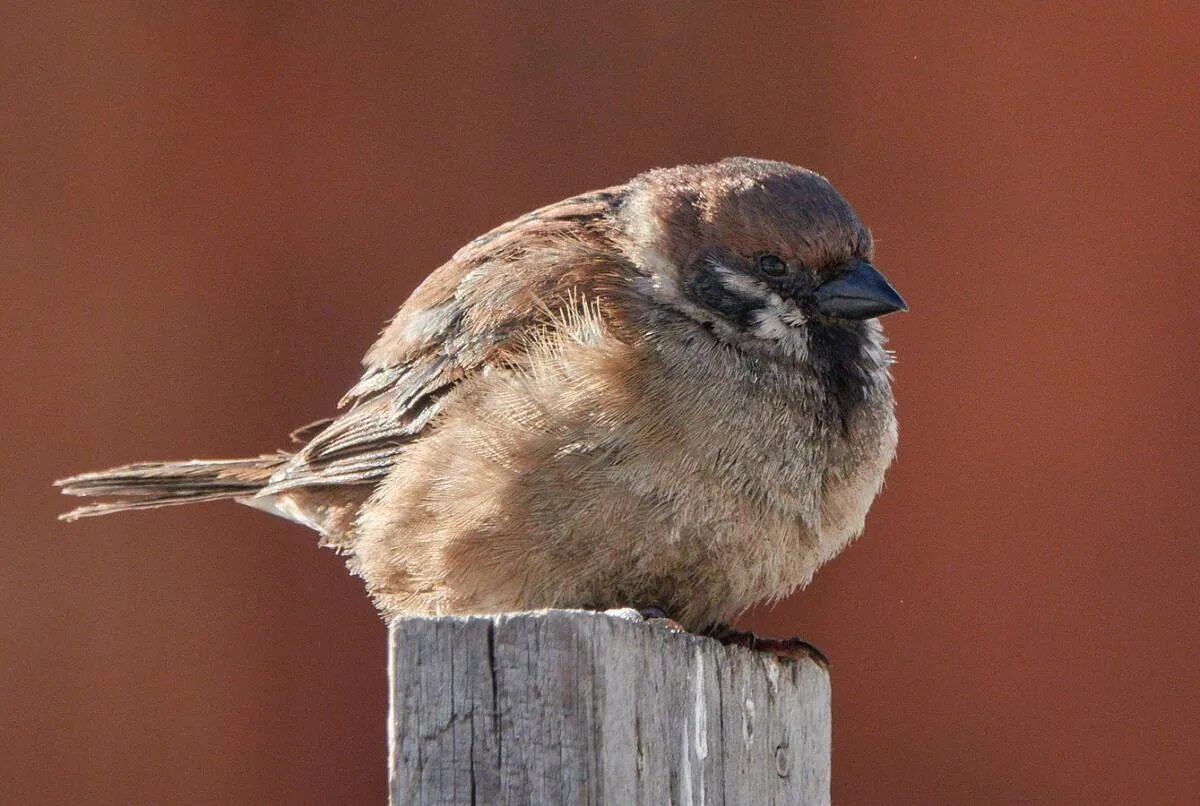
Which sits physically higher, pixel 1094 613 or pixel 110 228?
pixel 110 228

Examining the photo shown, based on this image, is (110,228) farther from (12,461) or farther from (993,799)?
(993,799)

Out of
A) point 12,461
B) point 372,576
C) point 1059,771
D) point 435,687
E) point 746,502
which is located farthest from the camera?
point 12,461

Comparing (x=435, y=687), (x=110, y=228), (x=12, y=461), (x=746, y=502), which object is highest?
(x=110, y=228)

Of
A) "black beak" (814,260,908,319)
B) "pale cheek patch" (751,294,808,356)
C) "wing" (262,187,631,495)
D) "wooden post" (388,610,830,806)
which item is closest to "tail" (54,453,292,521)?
"wing" (262,187,631,495)

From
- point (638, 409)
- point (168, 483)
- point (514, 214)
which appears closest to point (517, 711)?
point (638, 409)

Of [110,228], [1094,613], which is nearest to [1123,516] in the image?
[1094,613]

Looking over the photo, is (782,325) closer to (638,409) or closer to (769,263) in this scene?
(769,263)

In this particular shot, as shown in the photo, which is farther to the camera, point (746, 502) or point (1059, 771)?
point (1059, 771)
